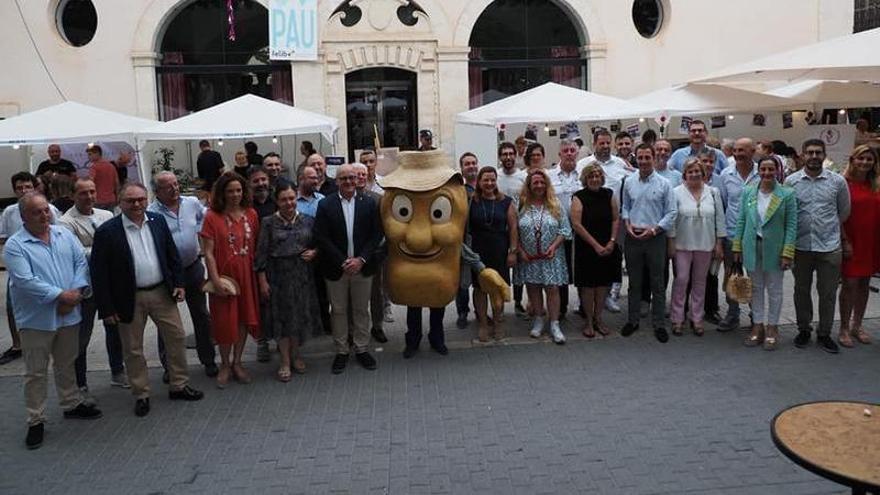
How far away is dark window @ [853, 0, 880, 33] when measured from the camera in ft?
60.9

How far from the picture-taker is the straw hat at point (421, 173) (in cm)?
629

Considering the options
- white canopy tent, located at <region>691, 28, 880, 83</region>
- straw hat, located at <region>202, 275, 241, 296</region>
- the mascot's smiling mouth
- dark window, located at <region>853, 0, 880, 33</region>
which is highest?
dark window, located at <region>853, 0, 880, 33</region>

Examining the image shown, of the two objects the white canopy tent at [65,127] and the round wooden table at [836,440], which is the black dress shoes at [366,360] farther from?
the white canopy tent at [65,127]

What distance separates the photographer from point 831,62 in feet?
26.3

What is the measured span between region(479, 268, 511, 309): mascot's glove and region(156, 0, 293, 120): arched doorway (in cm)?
1067

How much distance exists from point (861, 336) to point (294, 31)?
1225cm

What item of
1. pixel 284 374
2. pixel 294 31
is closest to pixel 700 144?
pixel 284 374

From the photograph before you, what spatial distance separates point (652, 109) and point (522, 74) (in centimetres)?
612

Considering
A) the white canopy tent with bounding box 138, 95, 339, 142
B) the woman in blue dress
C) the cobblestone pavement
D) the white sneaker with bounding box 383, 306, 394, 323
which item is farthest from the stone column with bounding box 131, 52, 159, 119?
the woman in blue dress

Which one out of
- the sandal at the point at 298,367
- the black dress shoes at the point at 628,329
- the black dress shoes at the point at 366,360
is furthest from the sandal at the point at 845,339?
the sandal at the point at 298,367

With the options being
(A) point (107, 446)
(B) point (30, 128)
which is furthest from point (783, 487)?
(B) point (30, 128)

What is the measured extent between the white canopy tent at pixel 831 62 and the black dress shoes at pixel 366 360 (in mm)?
5722

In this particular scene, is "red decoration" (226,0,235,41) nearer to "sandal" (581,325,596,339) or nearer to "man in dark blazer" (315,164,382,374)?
"man in dark blazer" (315,164,382,374)

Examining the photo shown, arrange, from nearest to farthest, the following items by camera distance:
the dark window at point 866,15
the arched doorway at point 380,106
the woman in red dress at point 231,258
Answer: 1. the woman in red dress at point 231,258
2. the arched doorway at point 380,106
3. the dark window at point 866,15
